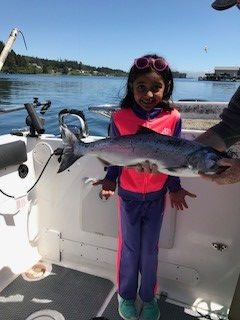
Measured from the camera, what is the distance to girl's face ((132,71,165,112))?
91.0 inches

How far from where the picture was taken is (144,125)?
241 cm

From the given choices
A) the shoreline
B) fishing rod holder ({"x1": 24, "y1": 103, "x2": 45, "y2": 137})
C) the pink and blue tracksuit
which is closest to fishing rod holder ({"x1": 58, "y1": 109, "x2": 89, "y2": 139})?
fishing rod holder ({"x1": 24, "y1": 103, "x2": 45, "y2": 137})

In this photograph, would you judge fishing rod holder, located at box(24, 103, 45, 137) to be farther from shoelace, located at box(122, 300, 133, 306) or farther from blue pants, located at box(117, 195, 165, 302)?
shoelace, located at box(122, 300, 133, 306)

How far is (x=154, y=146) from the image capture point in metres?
2.06

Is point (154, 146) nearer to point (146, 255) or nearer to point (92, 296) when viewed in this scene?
point (146, 255)

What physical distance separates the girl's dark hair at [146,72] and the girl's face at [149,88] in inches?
1.3

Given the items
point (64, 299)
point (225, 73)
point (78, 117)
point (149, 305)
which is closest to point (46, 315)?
point (64, 299)

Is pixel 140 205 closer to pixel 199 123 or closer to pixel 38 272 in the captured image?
pixel 38 272

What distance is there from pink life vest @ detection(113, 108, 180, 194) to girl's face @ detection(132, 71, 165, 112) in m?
0.13

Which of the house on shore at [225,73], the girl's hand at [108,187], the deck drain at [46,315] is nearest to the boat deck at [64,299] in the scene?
the deck drain at [46,315]

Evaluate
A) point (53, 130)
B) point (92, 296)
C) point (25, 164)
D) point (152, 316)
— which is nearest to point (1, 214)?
point (25, 164)

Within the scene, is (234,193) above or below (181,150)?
below

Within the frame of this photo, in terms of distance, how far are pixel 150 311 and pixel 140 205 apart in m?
0.91

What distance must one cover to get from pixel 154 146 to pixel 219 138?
61cm
